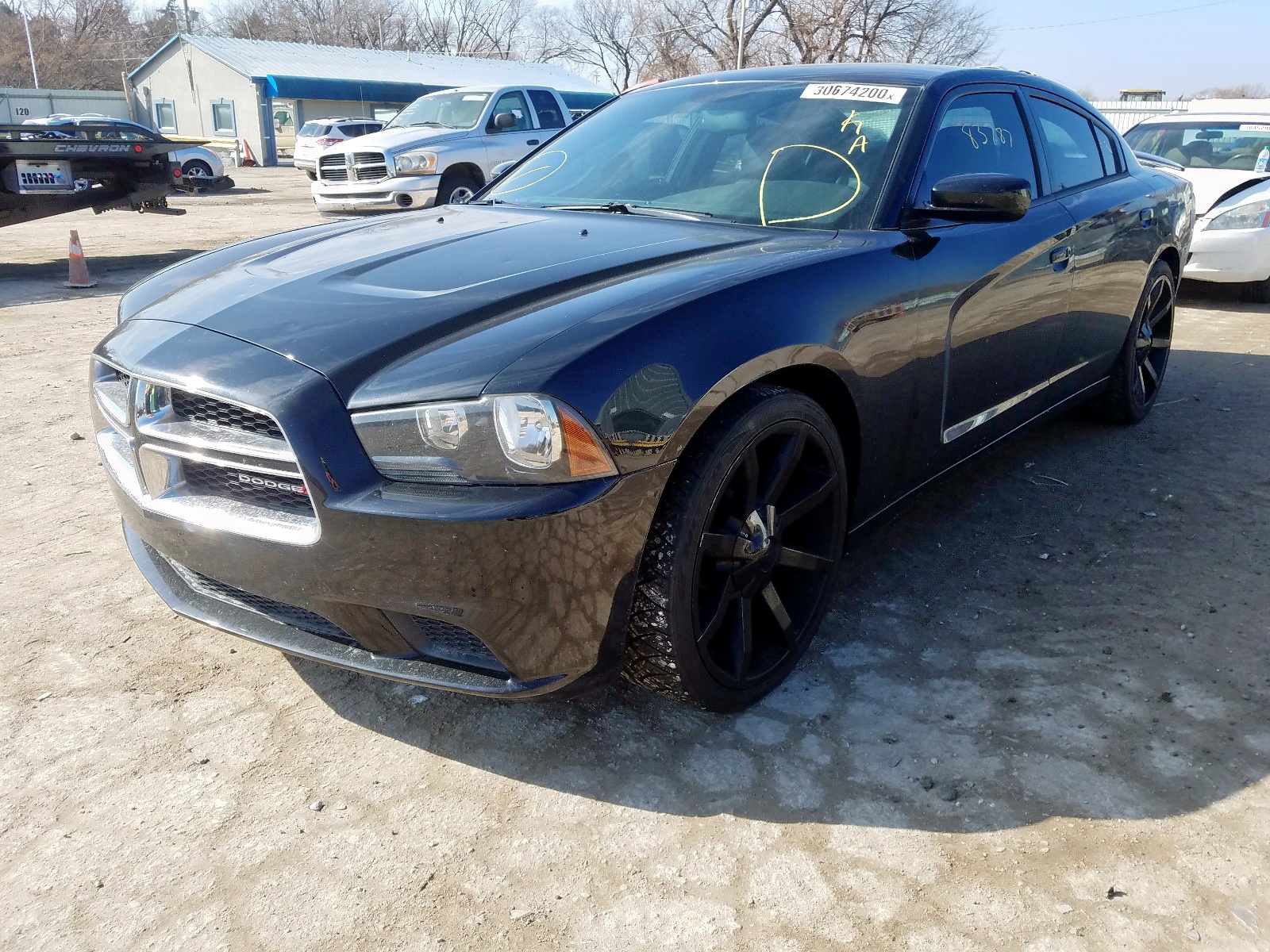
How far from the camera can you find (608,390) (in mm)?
2031

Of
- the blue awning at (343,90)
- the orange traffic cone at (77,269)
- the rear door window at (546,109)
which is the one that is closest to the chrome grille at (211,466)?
the orange traffic cone at (77,269)

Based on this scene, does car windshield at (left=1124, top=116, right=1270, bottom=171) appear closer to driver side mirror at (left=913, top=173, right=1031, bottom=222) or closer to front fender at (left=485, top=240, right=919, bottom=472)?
driver side mirror at (left=913, top=173, right=1031, bottom=222)

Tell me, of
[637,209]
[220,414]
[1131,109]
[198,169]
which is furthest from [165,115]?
[220,414]

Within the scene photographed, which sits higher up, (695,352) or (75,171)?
(75,171)

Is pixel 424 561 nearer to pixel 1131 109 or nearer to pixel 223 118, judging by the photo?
pixel 1131 109

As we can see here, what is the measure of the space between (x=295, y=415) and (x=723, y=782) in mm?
1238

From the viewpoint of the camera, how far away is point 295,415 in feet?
6.63

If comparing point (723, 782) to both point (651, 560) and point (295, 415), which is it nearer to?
point (651, 560)

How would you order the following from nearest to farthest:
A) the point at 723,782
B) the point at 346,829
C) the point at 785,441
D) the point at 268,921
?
the point at 268,921, the point at 346,829, the point at 723,782, the point at 785,441

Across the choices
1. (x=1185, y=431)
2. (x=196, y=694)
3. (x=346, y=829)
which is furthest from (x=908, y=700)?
(x=1185, y=431)

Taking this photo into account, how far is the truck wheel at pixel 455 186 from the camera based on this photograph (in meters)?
12.5

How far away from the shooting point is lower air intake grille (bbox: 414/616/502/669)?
211 centimetres

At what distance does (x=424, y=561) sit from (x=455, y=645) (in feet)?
0.81

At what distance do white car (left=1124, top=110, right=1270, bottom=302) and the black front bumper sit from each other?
254 inches
